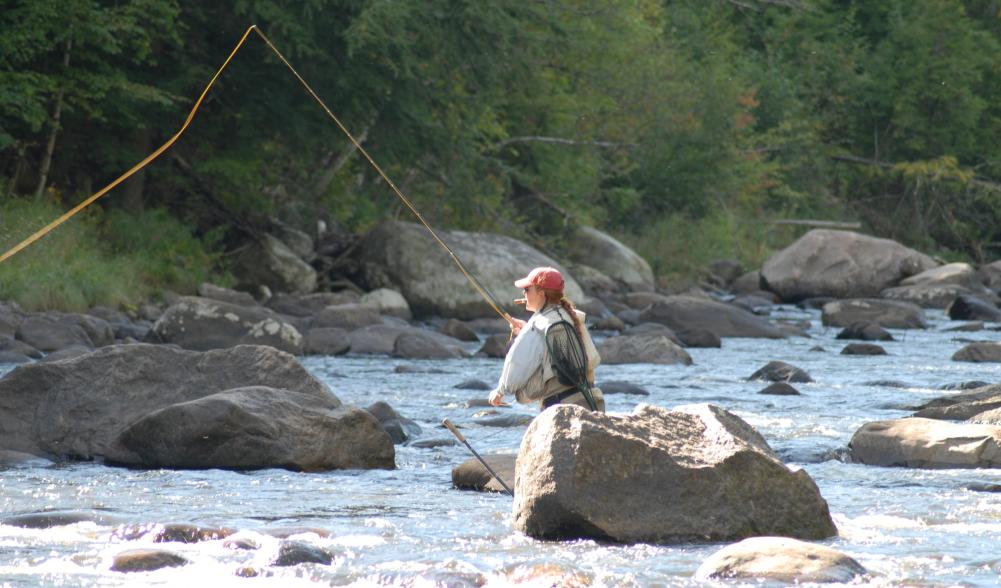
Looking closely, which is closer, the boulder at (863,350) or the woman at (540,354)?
the woman at (540,354)

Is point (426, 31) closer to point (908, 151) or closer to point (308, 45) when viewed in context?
point (308, 45)

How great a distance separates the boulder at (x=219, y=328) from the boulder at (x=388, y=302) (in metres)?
4.98

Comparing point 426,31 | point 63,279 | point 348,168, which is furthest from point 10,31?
point 348,168

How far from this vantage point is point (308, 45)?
20453 mm

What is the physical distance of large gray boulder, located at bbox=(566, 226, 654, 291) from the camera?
2805cm

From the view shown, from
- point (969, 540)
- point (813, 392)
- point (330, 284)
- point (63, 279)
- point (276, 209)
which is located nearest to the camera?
point (969, 540)

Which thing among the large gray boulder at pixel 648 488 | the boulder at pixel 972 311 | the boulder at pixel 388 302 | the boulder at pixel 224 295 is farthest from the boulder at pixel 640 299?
the large gray boulder at pixel 648 488

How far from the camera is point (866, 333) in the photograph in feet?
63.9

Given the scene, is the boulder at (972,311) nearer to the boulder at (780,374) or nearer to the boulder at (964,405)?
the boulder at (780,374)

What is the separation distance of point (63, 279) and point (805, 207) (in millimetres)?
25301

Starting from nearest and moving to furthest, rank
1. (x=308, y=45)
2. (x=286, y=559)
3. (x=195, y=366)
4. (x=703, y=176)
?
(x=286, y=559) < (x=195, y=366) < (x=308, y=45) < (x=703, y=176)

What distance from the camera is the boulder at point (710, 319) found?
19734 mm

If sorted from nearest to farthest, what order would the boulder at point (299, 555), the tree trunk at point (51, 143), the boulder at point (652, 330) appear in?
the boulder at point (299, 555)
the boulder at point (652, 330)
the tree trunk at point (51, 143)

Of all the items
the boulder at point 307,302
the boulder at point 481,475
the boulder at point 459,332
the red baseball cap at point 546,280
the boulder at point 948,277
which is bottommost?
the boulder at point 459,332
